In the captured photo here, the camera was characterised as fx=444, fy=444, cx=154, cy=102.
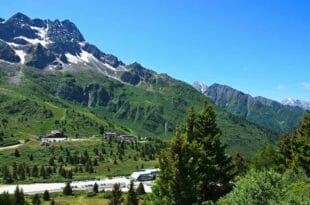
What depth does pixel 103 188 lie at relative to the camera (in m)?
157

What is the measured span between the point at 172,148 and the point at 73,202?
9592 centimetres

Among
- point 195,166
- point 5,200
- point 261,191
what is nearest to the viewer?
point 261,191

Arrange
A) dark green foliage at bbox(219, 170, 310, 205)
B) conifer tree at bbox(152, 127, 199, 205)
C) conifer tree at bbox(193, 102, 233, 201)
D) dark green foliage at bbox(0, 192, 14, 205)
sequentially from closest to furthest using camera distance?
dark green foliage at bbox(219, 170, 310, 205) → conifer tree at bbox(152, 127, 199, 205) → conifer tree at bbox(193, 102, 233, 201) → dark green foliage at bbox(0, 192, 14, 205)

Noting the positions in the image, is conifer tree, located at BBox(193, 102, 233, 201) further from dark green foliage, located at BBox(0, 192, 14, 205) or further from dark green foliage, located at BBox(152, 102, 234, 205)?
dark green foliage, located at BBox(0, 192, 14, 205)

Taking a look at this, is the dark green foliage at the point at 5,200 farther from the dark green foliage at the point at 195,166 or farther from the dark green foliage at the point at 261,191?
the dark green foliage at the point at 261,191

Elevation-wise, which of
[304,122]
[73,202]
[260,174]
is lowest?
[73,202]

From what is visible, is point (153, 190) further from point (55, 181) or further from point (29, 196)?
point (55, 181)

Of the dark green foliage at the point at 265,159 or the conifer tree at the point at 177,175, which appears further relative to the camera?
the dark green foliage at the point at 265,159

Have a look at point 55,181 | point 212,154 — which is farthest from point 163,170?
point 55,181

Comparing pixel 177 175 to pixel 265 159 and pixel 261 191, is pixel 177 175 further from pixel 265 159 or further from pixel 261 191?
pixel 265 159

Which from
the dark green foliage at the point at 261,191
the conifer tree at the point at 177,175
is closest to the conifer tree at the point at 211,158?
the conifer tree at the point at 177,175

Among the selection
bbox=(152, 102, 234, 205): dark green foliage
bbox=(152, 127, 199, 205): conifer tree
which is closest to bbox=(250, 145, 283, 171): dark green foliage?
bbox=(152, 102, 234, 205): dark green foliage

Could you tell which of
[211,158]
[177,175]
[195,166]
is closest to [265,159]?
[211,158]

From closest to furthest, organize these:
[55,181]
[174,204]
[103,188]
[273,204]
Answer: [273,204]
[174,204]
[103,188]
[55,181]
